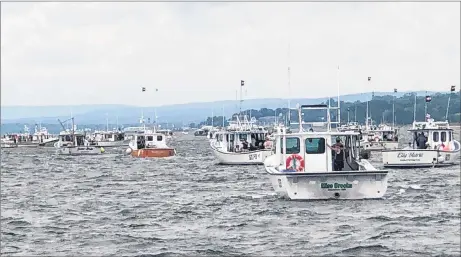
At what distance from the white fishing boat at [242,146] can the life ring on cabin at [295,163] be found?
98.6ft

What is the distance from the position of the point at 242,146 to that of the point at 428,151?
1844 cm

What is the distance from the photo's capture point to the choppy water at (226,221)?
26.4m

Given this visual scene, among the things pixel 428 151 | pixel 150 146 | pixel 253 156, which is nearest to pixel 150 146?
pixel 150 146

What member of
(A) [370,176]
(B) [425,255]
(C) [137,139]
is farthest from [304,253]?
(C) [137,139]

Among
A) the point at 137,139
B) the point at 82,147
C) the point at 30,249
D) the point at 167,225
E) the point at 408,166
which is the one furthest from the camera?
the point at 82,147

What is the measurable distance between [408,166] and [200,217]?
26.2 meters

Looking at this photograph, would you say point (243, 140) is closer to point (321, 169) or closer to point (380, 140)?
point (380, 140)

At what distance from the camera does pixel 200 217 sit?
33.8 m

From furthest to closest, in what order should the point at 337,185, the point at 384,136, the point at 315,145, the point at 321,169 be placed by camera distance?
1. the point at 384,136
2. the point at 315,145
3. the point at 321,169
4. the point at 337,185

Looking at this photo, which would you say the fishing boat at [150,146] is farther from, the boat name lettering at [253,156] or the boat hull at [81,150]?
the boat name lettering at [253,156]

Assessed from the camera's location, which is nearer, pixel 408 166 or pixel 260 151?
pixel 408 166

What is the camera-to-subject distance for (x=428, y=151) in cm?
5728

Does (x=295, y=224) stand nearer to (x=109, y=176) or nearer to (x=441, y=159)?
(x=441, y=159)

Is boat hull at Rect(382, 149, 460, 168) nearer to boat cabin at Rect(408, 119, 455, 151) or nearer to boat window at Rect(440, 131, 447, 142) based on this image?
boat cabin at Rect(408, 119, 455, 151)
